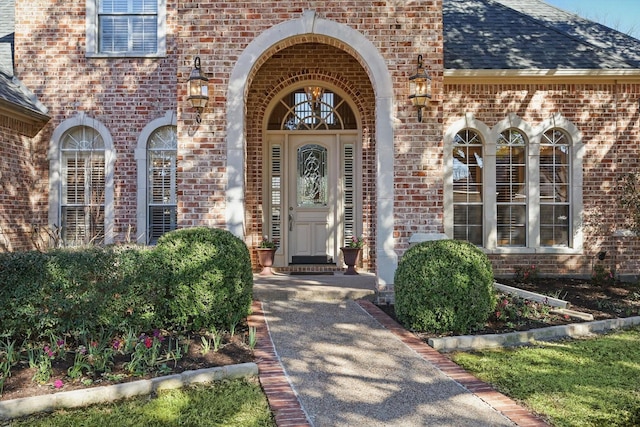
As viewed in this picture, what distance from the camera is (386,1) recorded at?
766 cm

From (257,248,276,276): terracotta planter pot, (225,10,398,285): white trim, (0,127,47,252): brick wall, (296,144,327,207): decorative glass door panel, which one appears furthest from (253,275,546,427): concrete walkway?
(0,127,47,252): brick wall

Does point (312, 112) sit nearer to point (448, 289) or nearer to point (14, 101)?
point (14, 101)

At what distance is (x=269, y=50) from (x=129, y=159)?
3.85m

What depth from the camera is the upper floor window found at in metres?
9.90

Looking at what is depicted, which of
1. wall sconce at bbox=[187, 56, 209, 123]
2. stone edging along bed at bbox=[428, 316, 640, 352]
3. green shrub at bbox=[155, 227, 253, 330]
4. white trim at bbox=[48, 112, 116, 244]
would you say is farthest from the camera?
white trim at bbox=[48, 112, 116, 244]

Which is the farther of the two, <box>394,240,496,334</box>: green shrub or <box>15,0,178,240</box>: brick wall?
<box>15,0,178,240</box>: brick wall

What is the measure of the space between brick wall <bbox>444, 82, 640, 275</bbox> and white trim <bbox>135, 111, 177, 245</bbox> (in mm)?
5276

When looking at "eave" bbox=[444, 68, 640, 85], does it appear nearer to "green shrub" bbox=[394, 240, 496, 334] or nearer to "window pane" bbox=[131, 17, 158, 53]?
"green shrub" bbox=[394, 240, 496, 334]

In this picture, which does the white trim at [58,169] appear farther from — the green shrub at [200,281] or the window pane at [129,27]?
the green shrub at [200,281]

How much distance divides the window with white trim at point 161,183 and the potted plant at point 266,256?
6.10ft

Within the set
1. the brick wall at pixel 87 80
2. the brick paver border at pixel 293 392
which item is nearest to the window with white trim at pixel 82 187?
the brick wall at pixel 87 80

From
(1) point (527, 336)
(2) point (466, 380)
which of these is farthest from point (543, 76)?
(2) point (466, 380)

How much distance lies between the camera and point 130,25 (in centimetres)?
993

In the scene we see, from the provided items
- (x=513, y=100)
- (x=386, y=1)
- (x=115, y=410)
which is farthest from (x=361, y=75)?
(x=115, y=410)
